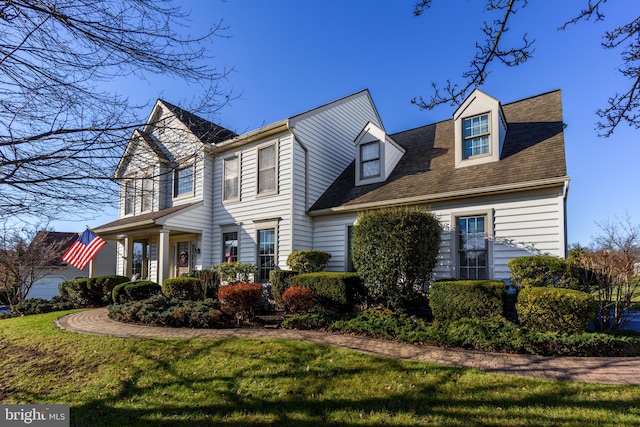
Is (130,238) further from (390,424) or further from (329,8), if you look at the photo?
(390,424)

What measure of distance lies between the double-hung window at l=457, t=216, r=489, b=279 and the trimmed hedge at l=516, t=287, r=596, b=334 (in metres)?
2.34

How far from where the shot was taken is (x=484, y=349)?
600 centimetres

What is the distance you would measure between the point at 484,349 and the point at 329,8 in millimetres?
7447

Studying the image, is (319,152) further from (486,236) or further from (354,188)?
(486,236)

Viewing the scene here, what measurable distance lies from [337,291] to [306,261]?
6.89 ft

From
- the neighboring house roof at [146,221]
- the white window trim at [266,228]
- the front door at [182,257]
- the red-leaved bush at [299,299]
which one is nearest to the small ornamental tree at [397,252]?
the red-leaved bush at [299,299]

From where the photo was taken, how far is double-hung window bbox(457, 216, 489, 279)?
351 inches

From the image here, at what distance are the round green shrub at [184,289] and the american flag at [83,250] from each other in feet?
17.0

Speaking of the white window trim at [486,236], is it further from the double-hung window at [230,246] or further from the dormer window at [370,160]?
the double-hung window at [230,246]

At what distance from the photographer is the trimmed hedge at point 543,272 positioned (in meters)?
7.13

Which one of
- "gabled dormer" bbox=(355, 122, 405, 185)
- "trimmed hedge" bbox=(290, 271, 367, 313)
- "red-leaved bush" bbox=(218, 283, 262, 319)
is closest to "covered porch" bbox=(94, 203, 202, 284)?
"red-leaved bush" bbox=(218, 283, 262, 319)

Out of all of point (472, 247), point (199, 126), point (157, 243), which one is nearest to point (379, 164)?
point (472, 247)

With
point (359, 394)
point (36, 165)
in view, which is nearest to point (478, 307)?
point (359, 394)

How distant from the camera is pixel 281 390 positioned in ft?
15.0
